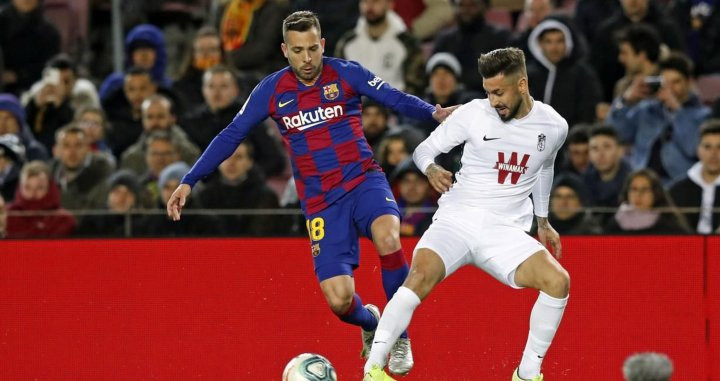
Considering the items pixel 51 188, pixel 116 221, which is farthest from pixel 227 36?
pixel 116 221

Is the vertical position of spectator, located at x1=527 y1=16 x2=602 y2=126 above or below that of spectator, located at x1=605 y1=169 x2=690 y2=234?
above

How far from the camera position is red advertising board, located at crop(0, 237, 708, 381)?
328 inches

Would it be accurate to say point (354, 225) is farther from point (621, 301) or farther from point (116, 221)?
point (116, 221)

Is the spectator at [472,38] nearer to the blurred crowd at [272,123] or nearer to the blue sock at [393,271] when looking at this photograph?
the blurred crowd at [272,123]

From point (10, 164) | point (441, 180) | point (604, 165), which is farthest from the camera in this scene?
point (10, 164)

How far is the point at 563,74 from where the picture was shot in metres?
11.3

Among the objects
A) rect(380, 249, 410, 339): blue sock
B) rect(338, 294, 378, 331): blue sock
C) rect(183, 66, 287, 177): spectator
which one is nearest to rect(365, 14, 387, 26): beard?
rect(183, 66, 287, 177): spectator

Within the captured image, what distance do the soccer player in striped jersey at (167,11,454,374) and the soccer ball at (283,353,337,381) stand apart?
0.29 metres

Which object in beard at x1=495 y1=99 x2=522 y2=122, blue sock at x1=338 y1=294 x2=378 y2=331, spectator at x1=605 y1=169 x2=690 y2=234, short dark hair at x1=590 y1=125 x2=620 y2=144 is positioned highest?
beard at x1=495 y1=99 x2=522 y2=122

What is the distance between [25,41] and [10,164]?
249 cm

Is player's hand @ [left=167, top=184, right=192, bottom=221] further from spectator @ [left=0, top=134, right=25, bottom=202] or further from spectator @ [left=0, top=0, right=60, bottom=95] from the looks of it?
spectator @ [left=0, top=0, right=60, bottom=95]

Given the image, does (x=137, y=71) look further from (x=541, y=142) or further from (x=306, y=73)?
(x=541, y=142)

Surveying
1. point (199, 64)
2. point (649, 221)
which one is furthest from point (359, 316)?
point (199, 64)

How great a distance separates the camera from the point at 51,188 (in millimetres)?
10609
